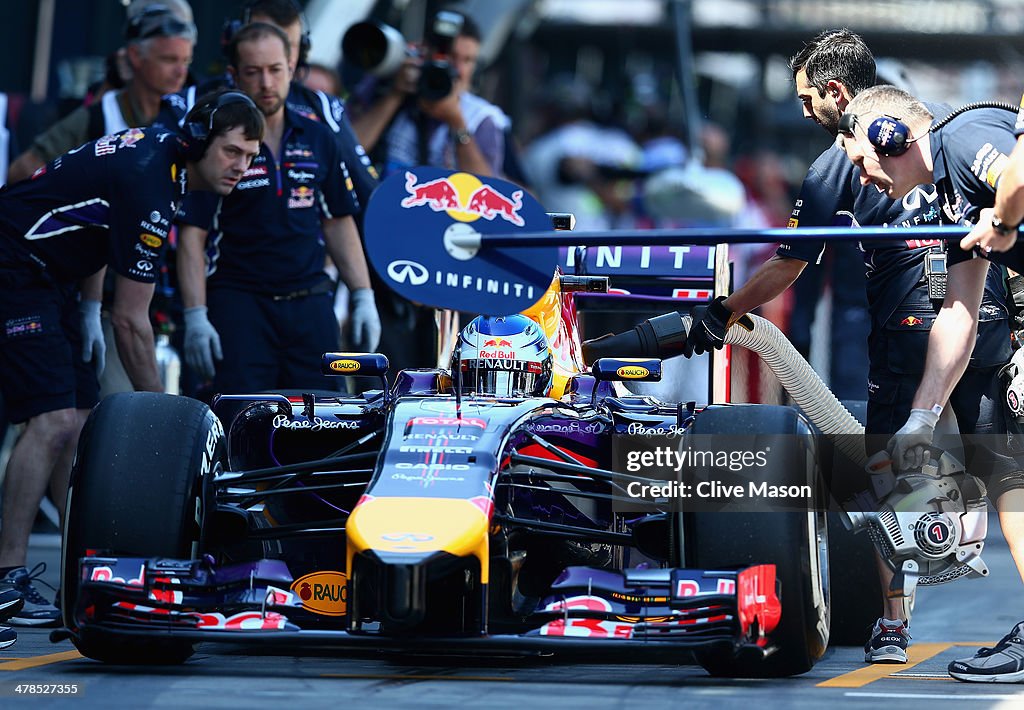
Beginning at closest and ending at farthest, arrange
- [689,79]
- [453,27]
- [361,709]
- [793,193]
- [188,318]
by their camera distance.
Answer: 1. [361,709]
2. [188,318]
3. [453,27]
4. [689,79]
5. [793,193]

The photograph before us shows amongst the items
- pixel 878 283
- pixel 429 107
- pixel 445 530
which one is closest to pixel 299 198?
pixel 429 107

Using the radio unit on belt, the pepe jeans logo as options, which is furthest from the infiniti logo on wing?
the radio unit on belt

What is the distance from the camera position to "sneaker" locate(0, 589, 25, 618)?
6.40m

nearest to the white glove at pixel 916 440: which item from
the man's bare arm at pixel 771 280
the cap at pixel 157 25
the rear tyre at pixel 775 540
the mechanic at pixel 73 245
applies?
the rear tyre at pixel 775 540

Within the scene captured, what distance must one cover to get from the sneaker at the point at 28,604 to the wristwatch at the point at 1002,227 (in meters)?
3.49

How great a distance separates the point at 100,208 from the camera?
6.93m

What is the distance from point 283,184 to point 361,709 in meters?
3.83

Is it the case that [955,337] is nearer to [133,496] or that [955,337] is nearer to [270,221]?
[133,496]

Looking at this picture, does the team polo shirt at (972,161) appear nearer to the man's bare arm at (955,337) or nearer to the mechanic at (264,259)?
the man's bare arm at (955,337)

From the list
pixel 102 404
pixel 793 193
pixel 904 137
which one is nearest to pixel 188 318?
pixel 102 404

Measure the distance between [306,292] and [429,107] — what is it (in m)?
1.95

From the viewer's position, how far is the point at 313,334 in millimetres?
8062

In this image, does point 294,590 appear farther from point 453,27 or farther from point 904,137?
point 453,27

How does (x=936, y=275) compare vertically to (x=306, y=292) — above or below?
below
